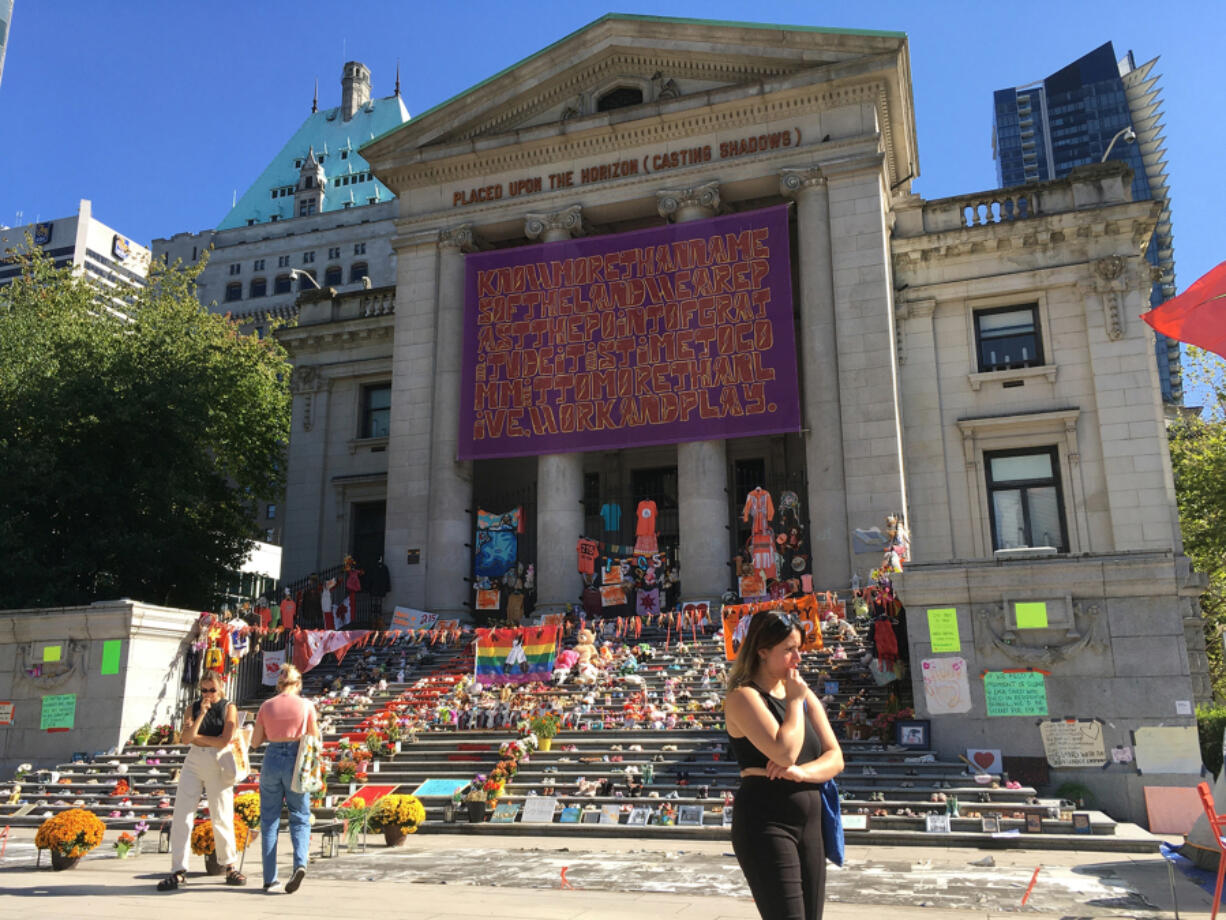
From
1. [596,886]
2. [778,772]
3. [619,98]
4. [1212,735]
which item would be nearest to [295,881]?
[596,886]

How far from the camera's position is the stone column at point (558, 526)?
26875 millimetres

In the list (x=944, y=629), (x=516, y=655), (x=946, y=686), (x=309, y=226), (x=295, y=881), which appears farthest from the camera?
(x=309, y=226)

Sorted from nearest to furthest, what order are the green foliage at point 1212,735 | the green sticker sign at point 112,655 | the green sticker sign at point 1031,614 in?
the green sticker sign at point 1031,614, the green foliage at point 1212,735, the green sticker sign at point 112,655

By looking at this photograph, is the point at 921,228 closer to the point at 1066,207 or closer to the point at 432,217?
the point at 1066,207

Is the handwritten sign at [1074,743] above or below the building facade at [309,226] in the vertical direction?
below

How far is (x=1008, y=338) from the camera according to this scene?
2831 centimetres

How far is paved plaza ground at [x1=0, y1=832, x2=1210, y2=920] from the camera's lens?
27.9 ft

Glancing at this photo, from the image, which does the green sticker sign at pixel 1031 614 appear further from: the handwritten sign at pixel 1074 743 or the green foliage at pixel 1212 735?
the green foliage at pixel 1212 735

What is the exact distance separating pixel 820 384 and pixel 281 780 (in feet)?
62.6

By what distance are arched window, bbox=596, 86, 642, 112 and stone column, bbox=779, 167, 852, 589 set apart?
565 cm

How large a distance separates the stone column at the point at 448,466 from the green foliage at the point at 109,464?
6.44m

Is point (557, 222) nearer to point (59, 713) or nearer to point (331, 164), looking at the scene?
point (59, 713)

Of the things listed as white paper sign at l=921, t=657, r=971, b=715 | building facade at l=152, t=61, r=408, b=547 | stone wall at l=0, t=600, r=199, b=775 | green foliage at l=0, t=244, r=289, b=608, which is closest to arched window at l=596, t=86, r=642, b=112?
green foliage at l=0, t=244, r=289, b=608

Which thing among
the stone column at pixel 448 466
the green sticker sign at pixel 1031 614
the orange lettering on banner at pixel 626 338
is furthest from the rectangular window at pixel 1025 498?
the stone column at pixel 448 466
